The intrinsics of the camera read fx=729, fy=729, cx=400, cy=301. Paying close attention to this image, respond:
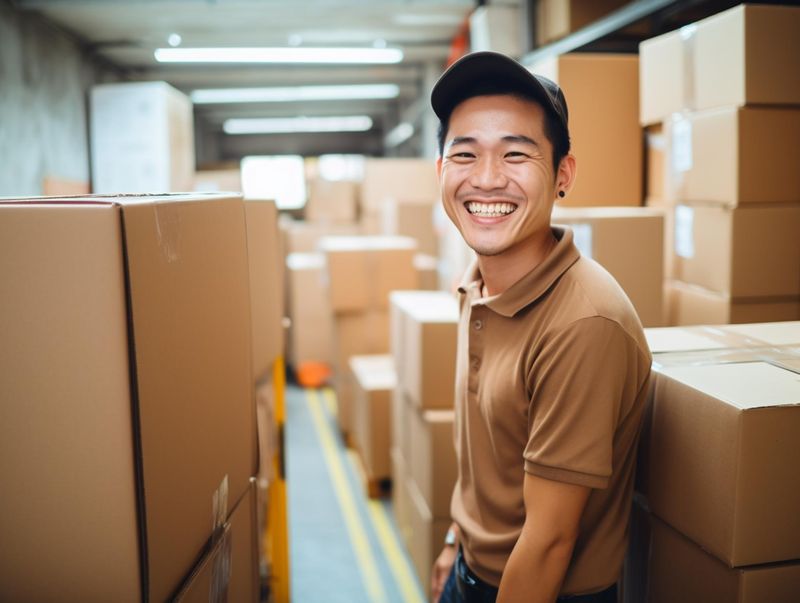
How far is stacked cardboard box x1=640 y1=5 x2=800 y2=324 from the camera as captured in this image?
2375mm

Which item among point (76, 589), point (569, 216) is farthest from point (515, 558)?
point (569, 216)

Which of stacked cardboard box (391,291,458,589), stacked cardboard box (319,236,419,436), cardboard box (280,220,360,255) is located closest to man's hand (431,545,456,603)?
stacked cardboard box (391,291,458,589)

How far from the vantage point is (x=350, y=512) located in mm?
3924

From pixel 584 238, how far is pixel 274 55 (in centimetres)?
588

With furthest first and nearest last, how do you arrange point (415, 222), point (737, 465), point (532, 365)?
1. point (415, 222)
2. point (532, 365)
3. point (737, 465)

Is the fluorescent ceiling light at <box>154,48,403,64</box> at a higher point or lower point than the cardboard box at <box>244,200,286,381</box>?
higher

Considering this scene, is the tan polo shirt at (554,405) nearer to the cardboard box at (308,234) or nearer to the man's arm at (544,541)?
the man's arm at (544,541)

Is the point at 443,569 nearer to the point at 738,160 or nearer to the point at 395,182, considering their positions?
the point at 738,160

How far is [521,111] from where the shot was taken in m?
1.34

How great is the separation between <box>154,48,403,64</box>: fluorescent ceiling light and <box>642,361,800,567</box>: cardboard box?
688cm

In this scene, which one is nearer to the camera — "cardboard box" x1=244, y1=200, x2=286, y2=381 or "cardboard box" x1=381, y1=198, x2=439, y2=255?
"cardboard box" x1=244, y1=200, x2=286, y2=381

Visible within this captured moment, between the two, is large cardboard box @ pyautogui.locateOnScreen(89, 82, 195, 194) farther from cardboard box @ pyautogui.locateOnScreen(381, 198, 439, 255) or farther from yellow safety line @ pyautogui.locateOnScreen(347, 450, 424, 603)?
yellow safety line @ pyautogui.locateOnScreen(347, 450, 424, 603)

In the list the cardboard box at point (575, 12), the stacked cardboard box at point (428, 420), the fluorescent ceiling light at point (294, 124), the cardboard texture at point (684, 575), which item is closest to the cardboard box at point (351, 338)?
the stacked cardboard box at point (428, 420)

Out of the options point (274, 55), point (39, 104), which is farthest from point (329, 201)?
point (39, 104)
